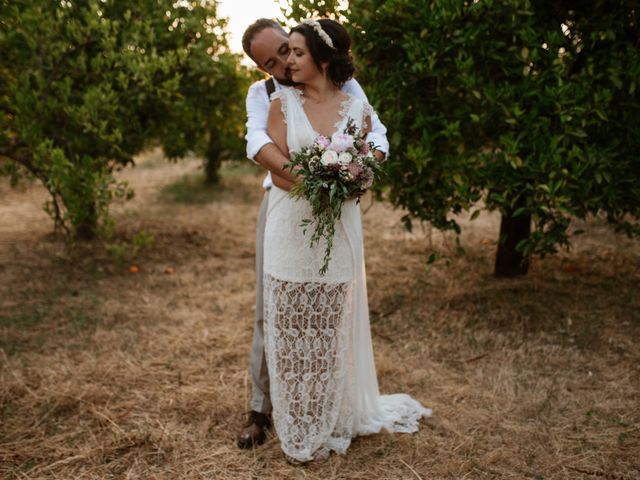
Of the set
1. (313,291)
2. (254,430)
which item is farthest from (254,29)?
(254,430)

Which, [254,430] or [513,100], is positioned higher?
[513,100]

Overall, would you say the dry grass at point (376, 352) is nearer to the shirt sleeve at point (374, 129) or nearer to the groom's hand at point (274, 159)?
the groom's hand at point (274, 159)

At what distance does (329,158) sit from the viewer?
2.42 m

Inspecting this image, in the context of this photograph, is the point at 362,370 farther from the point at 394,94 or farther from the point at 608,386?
the point at 394,94

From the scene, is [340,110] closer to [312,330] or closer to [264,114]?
[264,114]

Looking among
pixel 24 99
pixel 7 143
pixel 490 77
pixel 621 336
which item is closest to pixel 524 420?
pixel 621 336

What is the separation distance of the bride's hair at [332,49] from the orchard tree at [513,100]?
1495 mm

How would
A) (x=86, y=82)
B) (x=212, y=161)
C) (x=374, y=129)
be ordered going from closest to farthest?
1. (x=374, y=129)
2. (x=86, y=82)
3. (x=212, y=161)

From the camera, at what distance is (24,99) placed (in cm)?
503

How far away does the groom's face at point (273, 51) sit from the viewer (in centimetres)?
285

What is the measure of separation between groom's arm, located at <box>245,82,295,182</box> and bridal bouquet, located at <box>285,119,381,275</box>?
95 millimetres

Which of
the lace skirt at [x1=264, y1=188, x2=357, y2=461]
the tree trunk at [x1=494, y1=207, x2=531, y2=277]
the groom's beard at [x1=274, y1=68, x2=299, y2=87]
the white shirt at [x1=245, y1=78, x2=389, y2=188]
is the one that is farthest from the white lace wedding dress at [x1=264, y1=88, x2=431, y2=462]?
the tree trunk at [x1=494, y1=207, x2=531, y2=277]

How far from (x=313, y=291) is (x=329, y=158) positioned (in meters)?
0.75

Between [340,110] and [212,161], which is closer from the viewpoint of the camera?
[340,110]
